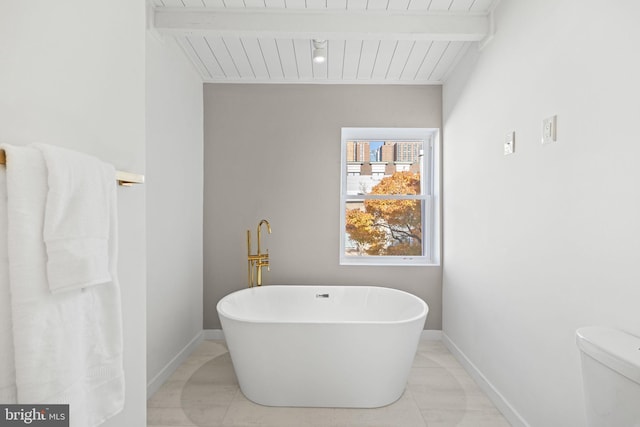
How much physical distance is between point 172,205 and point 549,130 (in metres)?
2.35

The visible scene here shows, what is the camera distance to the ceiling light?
2475 mm

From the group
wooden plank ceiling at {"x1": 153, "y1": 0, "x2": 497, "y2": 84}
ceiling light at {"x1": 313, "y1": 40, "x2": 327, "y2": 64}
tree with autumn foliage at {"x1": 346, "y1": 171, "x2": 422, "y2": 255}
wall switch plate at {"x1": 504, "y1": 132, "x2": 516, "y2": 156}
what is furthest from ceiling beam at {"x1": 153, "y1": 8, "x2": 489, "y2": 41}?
tree with autumn foliage at {"x1": 346, "y1": 171, "x2": 422, "y2": 255}

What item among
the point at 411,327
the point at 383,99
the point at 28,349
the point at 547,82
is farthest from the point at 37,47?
the point at 383,99

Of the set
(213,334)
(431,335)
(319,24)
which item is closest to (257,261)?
(213,334)

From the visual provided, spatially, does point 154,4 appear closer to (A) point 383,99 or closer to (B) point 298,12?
(B) point 298,12

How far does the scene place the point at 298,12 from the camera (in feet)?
7.19

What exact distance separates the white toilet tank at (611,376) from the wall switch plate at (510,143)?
3.46 ft

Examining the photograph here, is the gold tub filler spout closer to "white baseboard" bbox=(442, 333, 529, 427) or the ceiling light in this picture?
the ceiling light

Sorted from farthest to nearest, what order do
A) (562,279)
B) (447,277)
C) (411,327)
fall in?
(447,277) → (411,327) → (562,279)

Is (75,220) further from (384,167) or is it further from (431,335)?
(431,335)

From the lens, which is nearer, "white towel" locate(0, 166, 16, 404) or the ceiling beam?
"white towel" locate(0, 166, 16, 404)

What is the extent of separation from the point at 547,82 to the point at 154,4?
2.23 metres

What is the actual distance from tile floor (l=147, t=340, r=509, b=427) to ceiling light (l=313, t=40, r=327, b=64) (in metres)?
2.34

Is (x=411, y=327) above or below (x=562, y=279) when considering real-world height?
below
